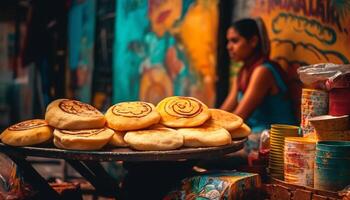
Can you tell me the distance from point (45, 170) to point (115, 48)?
→ 216 centimetres

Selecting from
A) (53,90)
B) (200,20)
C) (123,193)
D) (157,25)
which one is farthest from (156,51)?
(53,90)

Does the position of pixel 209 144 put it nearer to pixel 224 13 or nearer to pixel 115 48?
pixel 224 13

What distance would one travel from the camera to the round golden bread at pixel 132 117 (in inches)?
105

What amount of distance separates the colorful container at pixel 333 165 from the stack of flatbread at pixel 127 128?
48 centimetres

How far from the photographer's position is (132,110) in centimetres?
279

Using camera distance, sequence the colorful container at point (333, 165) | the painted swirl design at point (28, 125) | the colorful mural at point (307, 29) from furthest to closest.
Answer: the colorful mural at point (307, 29)
the painted swirl design at point (28, 125)
the colorful container at point (333, 165)

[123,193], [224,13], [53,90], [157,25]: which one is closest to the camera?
[123,193]

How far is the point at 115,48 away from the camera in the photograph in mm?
8398

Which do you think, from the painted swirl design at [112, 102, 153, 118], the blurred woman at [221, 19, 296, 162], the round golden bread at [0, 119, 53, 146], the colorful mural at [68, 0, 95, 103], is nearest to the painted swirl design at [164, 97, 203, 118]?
the painted swirl design at [112, 102, 153, 118]

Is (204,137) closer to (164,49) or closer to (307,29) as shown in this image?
(307,29)

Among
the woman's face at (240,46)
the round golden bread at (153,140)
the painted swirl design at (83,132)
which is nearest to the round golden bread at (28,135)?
the painted swirl design at (83,132)

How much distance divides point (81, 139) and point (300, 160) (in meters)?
1.08

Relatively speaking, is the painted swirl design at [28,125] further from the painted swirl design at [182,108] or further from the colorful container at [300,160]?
the colorful container at [300,160]

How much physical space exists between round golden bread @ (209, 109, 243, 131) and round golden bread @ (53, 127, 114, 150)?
66 cm
